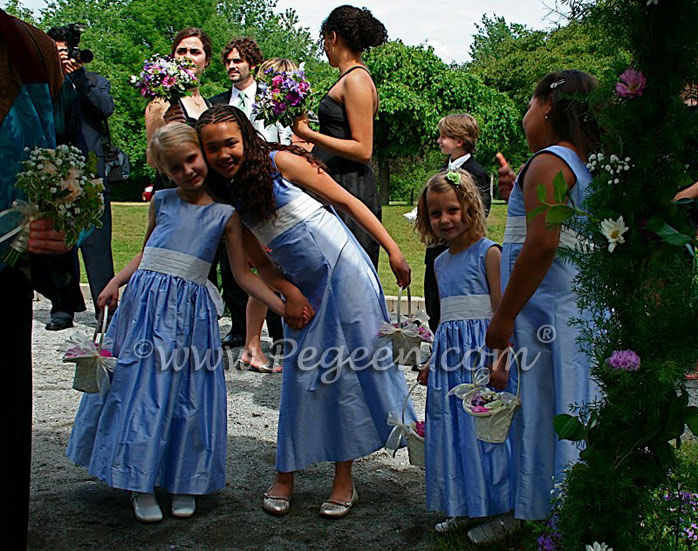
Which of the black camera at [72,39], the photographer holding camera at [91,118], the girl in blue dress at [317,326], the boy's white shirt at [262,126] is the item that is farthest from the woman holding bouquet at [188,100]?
the girl in blue dress at [317,326]

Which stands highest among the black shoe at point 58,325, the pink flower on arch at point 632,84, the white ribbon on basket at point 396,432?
the pink flower on arch at point 632,84

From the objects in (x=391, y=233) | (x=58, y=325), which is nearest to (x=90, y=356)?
(x=58, y=325)

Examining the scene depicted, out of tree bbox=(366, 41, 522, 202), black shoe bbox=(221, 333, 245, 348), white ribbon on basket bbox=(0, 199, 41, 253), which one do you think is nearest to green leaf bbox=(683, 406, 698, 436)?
white ribbon on basket bbox=(0, 199, 41, 253)

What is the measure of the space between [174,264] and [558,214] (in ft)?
7.17

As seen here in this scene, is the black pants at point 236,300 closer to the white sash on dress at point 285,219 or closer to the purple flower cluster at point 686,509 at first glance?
the white sash on dress at point 285,219

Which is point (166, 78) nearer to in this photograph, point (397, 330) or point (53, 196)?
point (397, 330)

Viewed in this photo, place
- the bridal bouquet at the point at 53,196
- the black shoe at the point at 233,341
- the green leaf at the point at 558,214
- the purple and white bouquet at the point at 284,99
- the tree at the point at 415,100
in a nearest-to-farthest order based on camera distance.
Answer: the green leaf at the point at 558,214
the bridal bouquet at the point at 53,196
the purple and white bouquet at the point at 284,99
the black shoe at the point at 233,341
the tree at the point at 415,100

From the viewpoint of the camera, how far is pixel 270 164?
160 inches

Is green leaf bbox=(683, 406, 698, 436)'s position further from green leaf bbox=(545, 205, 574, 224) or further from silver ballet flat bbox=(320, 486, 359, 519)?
silver ballet flat bbox=(320, 486, 359, 519)

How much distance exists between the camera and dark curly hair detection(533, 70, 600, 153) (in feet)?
10.7

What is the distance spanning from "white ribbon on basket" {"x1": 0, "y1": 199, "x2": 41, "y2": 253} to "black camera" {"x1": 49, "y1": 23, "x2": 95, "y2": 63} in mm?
5529

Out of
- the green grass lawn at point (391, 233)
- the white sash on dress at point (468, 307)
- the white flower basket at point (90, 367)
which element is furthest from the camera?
the green grass lawn at point (391, 233)

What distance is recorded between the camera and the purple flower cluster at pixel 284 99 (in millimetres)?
5438

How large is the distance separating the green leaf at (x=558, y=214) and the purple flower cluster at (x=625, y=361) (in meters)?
0.43
